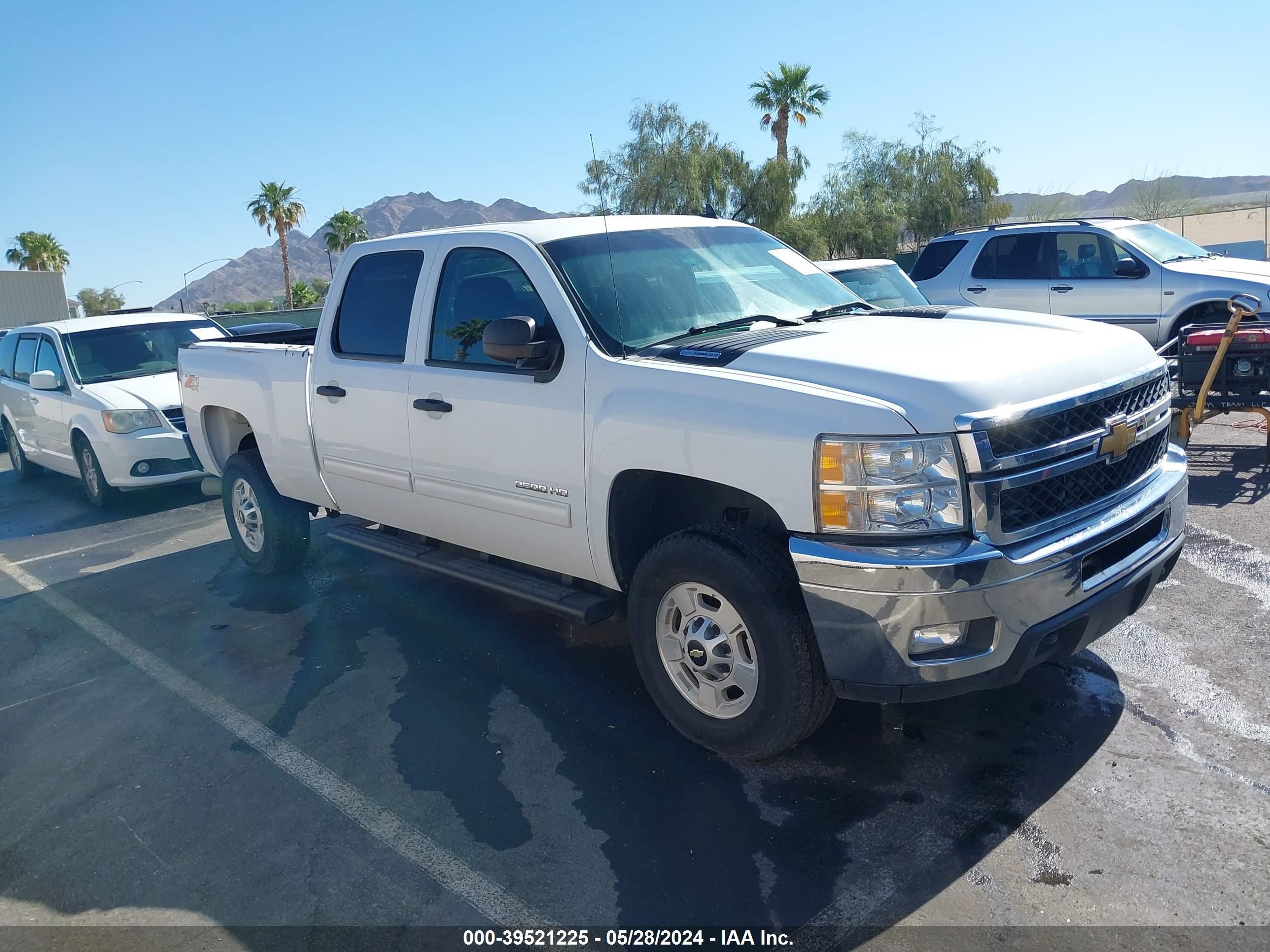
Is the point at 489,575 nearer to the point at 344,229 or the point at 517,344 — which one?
the point at 517,344

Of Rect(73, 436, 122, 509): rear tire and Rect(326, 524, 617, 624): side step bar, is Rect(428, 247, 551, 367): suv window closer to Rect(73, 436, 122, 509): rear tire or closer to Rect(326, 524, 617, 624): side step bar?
Rect(326, 524, 617, 624): side step bar

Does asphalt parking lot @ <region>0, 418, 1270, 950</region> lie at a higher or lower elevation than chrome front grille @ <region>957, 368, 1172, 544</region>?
lower

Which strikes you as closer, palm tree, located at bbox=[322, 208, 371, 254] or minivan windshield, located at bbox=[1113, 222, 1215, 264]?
minivan windshield, located at bbox=[1113, 222, 1215, 264]

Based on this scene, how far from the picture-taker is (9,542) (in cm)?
876

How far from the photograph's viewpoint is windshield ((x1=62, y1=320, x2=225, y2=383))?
999 centimetres

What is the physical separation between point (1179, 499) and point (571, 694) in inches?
108

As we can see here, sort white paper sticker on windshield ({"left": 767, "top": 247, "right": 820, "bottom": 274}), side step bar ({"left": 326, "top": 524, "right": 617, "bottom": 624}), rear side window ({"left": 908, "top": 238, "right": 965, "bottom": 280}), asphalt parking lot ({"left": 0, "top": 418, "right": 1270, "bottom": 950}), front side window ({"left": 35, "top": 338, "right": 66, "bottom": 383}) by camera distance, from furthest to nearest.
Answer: rear side window ({"left": 908, "top": 238, "right": 965, "bottom": 280}), front side window ({"left": 35, "top": 338, "right": 66, "bottom": 383}), white paper sticker on windshield ({"left": 767, "top": 247, "right": 820, "bottom": 274}), side step bar ({"left": 326, "top": 524, "right": 617, "bottom": 624}), asphalt parking lot ({"left": 0, "top": 418, "right": 1270, "bottom": 950})

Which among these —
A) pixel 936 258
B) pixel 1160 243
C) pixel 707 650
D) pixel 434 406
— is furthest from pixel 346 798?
pixel 1160 243

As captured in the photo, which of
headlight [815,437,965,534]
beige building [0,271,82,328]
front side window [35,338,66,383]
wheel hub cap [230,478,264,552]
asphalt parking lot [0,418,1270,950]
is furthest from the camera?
beige building [0,271,82,328]

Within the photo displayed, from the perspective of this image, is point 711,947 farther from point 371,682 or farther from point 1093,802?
point 371,682

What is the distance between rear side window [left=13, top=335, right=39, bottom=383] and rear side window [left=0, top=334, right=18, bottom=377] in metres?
0.12

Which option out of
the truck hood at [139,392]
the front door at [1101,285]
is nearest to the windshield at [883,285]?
the front door at [1101,285]

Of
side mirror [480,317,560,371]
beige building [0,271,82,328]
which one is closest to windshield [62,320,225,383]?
side mirror [480,317,560,371]

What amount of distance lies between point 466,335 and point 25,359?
864cm
